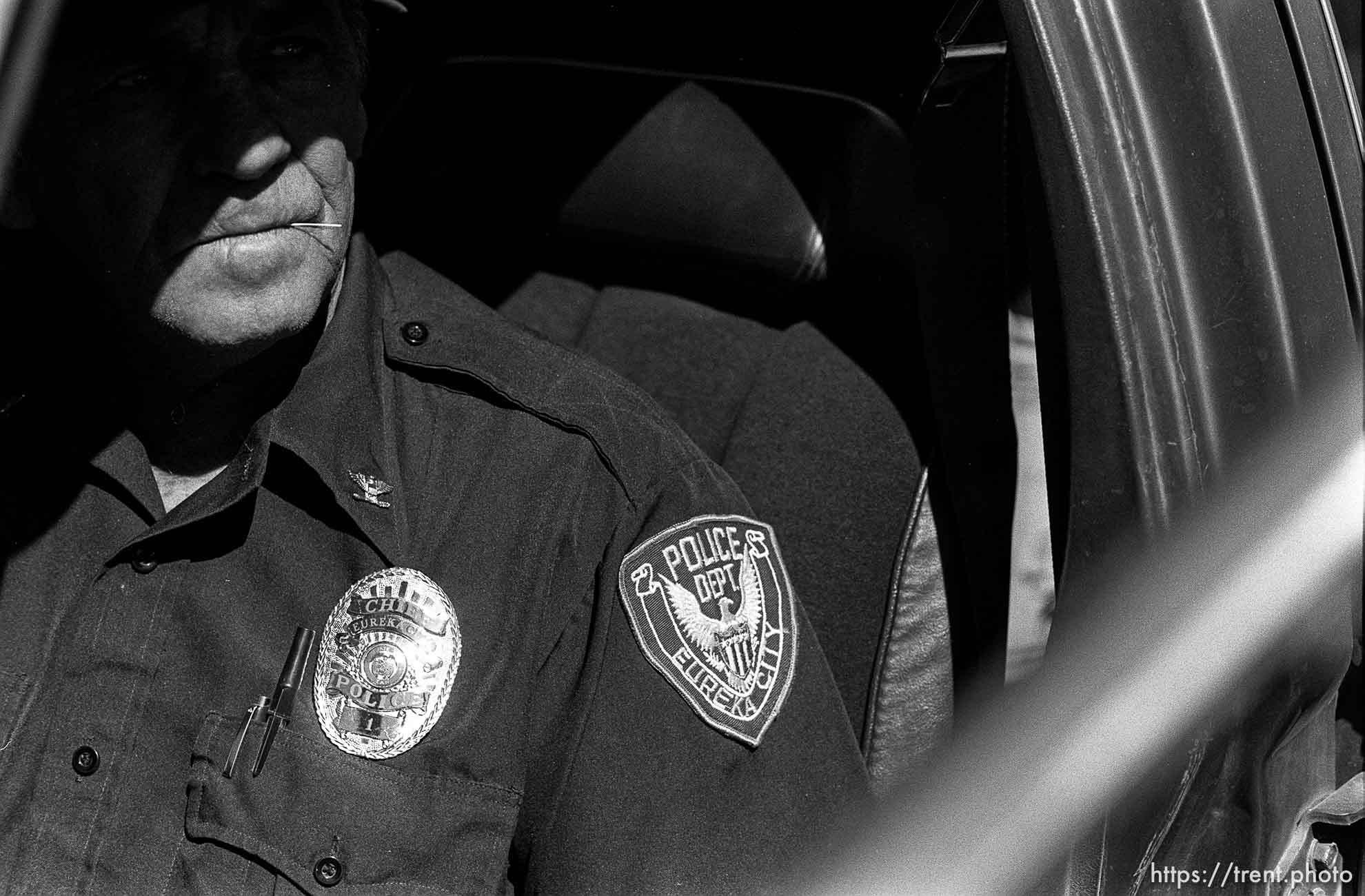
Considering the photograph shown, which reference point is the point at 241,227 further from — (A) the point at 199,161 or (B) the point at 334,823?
(B) the point at 334,823

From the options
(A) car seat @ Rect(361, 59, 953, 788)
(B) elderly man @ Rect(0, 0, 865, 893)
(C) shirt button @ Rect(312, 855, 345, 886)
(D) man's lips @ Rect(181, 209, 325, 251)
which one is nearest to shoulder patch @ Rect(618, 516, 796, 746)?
(B) elderly man @ Rect(0, 0, 865, 893)

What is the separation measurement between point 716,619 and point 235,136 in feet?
2.20

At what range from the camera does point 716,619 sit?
1348 millimetres

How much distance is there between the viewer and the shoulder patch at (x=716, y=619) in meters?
1.31

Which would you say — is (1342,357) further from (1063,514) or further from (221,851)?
(221,851)

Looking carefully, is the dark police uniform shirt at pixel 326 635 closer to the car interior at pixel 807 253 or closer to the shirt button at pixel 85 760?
the shirt button at pixel 85 760

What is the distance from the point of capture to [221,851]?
130cm

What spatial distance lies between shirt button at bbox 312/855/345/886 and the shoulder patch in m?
0.36

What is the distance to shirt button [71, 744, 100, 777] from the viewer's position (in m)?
1.30

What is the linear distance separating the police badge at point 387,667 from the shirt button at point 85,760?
21cm

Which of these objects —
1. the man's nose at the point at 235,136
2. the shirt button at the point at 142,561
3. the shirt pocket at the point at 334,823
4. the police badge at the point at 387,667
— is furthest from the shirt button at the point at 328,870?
the man's nose at the point at 235,136

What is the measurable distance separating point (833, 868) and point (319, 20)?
101 cm

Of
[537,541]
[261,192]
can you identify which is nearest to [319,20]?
[261,192]

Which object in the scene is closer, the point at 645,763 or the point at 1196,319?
the point at 1196,319
